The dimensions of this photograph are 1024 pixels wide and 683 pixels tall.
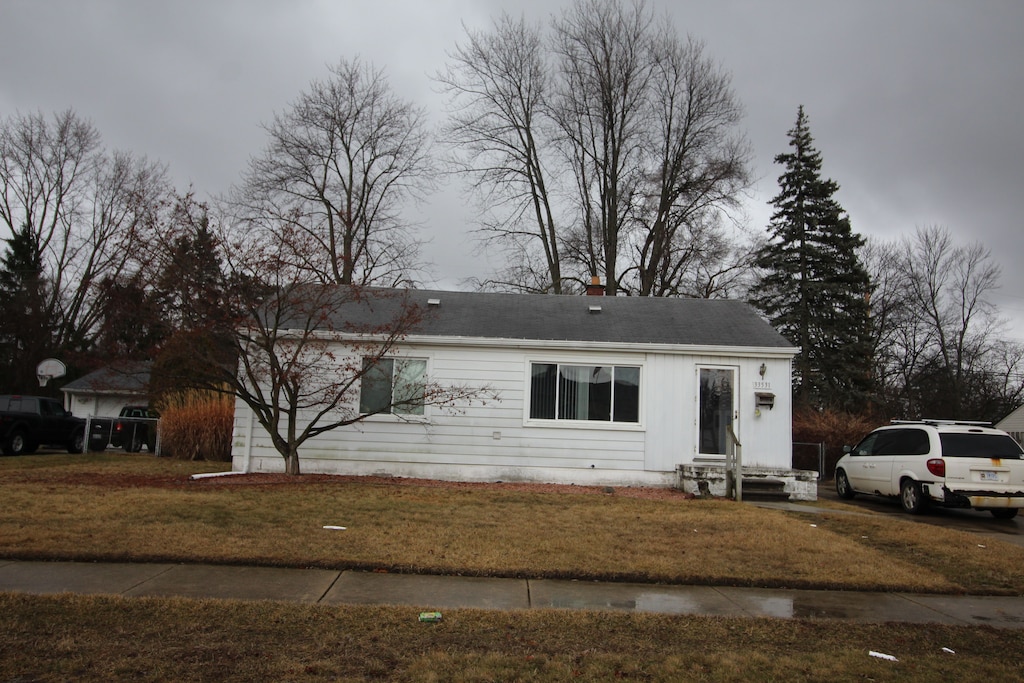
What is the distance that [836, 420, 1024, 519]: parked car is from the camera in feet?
36.9

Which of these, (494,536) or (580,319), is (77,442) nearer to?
(580,319)

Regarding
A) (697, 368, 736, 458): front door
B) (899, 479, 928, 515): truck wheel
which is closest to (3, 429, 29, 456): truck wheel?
(697, 368, 736, 458): front door

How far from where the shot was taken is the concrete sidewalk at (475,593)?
5.52 meters

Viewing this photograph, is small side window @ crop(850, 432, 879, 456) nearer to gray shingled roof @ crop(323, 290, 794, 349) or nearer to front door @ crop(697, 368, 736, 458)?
gray shingled roof @ crop(323, 290, 794, 349)

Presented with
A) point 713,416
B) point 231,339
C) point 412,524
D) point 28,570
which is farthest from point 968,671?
point 231,339

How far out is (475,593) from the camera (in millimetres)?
5809

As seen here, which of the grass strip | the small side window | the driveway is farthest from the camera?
the small side window

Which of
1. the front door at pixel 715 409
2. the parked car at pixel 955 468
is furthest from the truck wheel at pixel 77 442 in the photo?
the parked car at pixel 955 468

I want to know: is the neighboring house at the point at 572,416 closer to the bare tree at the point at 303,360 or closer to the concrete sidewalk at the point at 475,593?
the bare tree at the point at 303,360

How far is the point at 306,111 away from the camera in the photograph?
104 feet

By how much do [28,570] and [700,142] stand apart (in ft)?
95.1

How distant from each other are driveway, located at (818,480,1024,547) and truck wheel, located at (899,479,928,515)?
11 cm

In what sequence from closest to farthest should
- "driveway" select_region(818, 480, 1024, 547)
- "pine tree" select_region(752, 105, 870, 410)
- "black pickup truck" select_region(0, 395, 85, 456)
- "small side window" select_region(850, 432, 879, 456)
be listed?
"driveway" select_region(818, 480, 1024, 547), "small side window" select_region(850, 432, 879, 456), "black pickup truck" select_region(0, 395, 85, 456), "pine tree" select_region(752, 105, 870, 410)

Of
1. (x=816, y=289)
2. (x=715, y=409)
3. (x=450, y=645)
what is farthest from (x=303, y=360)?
(x=816, y=289)
